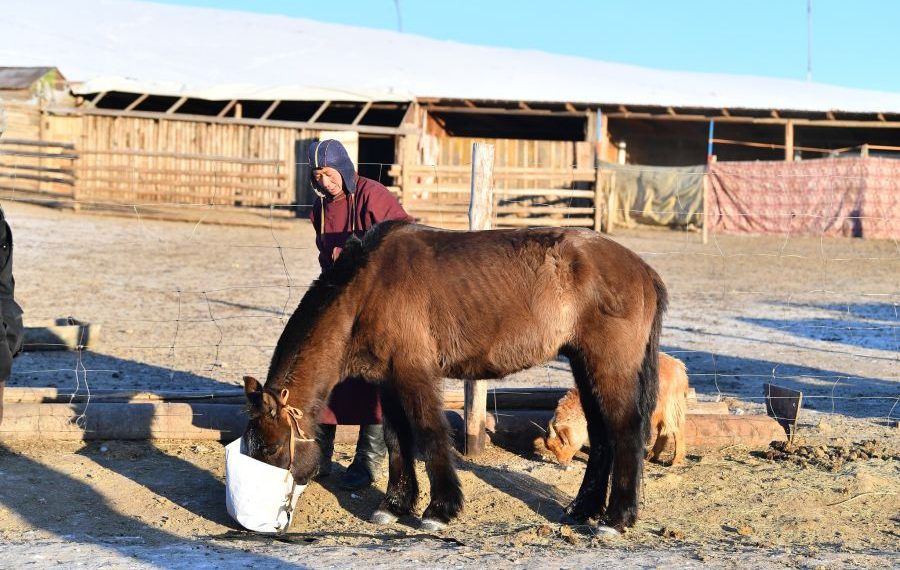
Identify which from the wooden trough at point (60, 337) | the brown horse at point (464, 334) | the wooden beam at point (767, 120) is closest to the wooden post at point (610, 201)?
the wooden beam at point (767, 120)

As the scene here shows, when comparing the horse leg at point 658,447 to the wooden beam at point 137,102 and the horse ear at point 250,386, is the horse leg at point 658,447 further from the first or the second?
the wooden beam at point 137,102

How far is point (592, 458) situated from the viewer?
5641 millimetres

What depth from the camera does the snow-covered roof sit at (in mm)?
25938

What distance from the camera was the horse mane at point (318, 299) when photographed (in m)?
5.34

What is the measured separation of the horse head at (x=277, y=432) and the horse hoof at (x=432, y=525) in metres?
0.66

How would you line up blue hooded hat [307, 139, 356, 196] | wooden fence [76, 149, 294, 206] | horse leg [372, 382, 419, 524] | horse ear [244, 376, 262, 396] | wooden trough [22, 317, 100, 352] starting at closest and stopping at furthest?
1. horse ear [244, 376, 262, 396]
2. horse leg [372, 382, 419, 524]
3. blue hooded hat [307, 139, 356, 196]
4. wooden trough [22, 317, 100, 352]
5. wooden fence [76, 149, 294, 206]

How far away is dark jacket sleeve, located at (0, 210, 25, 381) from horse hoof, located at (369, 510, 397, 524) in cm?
222

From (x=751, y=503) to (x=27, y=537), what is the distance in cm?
378

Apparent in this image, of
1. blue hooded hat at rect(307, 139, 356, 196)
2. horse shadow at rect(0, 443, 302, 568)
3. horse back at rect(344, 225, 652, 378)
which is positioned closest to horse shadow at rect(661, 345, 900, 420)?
horse back at rect(344, 225, 652, 378)

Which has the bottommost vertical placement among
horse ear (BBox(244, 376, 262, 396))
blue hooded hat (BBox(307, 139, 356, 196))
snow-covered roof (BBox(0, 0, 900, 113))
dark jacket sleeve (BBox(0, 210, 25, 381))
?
horse ear (BBox(244, 376, 262, 396))

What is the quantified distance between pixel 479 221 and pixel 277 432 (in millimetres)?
2266

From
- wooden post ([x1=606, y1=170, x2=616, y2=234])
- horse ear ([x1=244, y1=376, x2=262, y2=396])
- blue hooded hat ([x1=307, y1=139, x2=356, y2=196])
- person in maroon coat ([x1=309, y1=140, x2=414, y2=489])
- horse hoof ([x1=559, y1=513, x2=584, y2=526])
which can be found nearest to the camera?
horse ear ([x1=244, y1=376, x2=262, y2=396])

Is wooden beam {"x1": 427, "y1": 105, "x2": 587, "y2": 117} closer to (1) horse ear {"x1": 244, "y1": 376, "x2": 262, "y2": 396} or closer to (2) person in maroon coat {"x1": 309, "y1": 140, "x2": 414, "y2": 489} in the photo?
(2) person in maroon coat {"x1": 309, "y1": 140, "x2": 414, "y2": 489}

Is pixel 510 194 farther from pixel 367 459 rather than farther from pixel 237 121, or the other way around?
pixel 367 459
